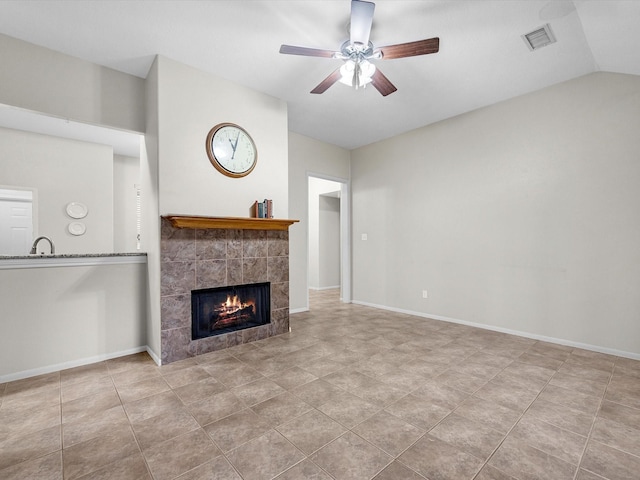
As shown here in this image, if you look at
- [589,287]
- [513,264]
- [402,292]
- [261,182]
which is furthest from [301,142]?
[589,287]

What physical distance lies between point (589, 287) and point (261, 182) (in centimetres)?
385

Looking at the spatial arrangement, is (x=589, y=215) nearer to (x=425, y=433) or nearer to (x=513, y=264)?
(x=513, y=264)

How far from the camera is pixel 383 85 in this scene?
286 centimetres

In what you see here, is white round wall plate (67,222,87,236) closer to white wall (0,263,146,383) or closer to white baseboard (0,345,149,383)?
white wall (0,263,146,383)

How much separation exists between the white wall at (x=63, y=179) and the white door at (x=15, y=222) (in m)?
0.13

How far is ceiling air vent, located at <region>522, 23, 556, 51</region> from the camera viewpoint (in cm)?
253

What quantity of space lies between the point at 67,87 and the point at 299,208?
3.10 m

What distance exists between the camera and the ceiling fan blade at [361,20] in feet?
6.63

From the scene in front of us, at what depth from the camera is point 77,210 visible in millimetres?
4809

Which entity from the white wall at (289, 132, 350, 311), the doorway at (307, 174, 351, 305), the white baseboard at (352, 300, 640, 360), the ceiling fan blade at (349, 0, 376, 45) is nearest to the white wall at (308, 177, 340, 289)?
the doorway at (307, 174, 351, 305)

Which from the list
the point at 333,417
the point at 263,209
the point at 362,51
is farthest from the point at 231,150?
the point at 333,417

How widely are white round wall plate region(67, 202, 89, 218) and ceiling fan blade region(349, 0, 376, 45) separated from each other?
4.89m

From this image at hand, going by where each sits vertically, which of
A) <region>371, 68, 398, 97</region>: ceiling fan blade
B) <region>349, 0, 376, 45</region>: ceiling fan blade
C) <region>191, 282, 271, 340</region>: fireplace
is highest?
<region>349, 0, 376, 45</region>: ceiling fan blade

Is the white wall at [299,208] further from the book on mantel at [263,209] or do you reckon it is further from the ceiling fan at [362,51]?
the ceiling fan at [362,51]
